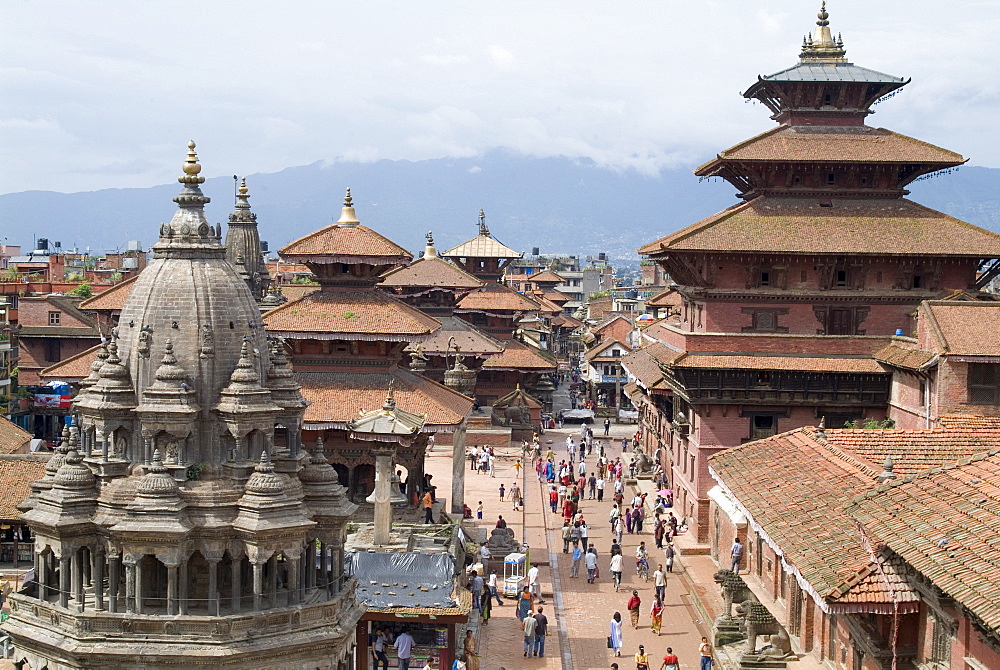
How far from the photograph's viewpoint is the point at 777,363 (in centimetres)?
4116

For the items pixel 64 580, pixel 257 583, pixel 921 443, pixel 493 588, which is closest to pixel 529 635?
pixel 493 588

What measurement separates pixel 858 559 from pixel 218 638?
9541 mm

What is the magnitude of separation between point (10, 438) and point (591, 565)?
1925cm

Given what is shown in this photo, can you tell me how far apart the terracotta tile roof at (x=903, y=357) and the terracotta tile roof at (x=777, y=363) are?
443 mm

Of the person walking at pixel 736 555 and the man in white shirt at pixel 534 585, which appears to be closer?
the person walking at pixel 736 555

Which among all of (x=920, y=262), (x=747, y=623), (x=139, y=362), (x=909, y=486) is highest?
(x=920, y=262)

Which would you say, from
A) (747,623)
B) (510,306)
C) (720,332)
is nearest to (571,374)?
(510,306)

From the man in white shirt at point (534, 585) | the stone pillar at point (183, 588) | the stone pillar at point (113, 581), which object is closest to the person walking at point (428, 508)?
the man in white shirt at point (534, 585)

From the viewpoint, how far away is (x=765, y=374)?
4156 centimetres

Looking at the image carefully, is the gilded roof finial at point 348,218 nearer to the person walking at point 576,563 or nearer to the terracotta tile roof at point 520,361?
the person walking at point 576,563

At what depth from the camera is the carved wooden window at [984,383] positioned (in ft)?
114

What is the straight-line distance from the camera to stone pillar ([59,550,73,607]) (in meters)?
20.4

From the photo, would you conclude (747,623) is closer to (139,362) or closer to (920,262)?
(139,362)

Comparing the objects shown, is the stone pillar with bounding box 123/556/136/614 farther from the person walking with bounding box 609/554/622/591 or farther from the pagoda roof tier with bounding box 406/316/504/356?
the pagoda roof tier with bounding box 406/316/504/356
